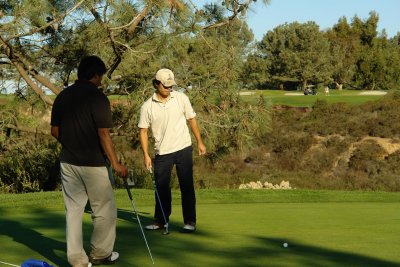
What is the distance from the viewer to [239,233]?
24.6 ft

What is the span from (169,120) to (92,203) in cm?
223

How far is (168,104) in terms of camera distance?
803cm

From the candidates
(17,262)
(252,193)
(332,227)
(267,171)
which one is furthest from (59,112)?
(267,171)

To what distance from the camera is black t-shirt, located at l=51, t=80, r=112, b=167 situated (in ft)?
19.0

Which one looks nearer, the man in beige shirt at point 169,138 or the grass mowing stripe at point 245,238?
the grass mowing stripe at point 245,238

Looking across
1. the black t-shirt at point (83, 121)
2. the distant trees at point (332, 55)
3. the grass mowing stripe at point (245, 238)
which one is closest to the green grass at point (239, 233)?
the grass mowing stripe at point (245, 238)

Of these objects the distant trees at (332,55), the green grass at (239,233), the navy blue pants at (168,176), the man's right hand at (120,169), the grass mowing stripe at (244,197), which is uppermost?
the distant trees at (332,55)

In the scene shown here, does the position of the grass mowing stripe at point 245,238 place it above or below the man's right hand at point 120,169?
below

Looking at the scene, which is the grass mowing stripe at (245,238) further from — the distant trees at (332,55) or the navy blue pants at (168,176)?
the distant trees at (332,55)

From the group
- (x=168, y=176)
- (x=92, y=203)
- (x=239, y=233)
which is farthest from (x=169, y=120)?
(x=92, y=203)

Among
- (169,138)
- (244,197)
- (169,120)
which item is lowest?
(244,197)

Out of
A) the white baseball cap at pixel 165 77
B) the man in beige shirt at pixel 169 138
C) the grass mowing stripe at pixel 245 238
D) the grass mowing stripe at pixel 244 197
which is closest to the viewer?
the grass mowing stripe at pixel 245 238

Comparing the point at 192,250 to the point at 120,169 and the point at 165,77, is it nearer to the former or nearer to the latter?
the point at 120,169

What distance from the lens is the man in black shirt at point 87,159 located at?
19.0ft
